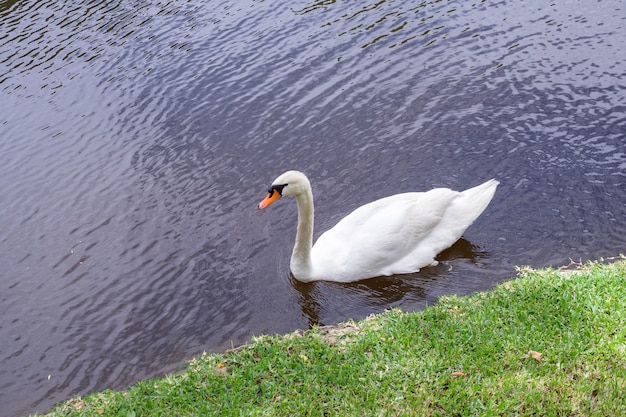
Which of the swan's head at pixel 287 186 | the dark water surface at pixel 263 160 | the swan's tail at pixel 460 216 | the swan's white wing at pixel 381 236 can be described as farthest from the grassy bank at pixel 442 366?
the swan's head at pixel 287 186

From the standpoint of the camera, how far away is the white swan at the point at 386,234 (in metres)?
7.43

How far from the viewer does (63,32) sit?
1777 cm

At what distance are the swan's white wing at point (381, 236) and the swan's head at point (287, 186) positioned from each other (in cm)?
87

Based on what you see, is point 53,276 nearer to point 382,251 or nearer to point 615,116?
point 382,251

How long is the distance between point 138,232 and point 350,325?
4.32m

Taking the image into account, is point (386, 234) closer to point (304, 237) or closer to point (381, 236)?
point (381, 236)

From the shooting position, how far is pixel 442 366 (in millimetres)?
5141

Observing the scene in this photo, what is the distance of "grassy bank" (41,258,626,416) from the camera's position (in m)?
4.75

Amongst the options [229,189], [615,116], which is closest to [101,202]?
[229,189]

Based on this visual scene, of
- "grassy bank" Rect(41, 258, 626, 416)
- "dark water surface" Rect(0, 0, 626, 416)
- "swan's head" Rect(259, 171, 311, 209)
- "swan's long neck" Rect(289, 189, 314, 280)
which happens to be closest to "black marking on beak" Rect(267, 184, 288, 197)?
"swan's head" Rect(259, 171, 311, 209)

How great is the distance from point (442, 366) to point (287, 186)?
292 cm

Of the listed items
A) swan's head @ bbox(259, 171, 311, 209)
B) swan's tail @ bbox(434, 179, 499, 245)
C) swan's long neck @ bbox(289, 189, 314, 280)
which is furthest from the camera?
swan's tail @ bbox(434, 179, 499, 245)

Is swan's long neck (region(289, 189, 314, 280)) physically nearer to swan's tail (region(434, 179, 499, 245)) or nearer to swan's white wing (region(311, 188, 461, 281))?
swan's white wing (region(311, 188, 461, 281))

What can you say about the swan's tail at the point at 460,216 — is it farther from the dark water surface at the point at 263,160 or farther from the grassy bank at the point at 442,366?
the grassy bank at the point at 442,366
